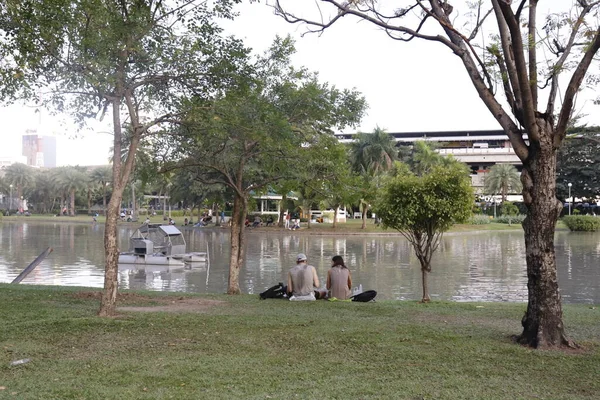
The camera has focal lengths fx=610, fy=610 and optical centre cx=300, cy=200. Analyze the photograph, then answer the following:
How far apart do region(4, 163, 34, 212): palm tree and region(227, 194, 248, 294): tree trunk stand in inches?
3370

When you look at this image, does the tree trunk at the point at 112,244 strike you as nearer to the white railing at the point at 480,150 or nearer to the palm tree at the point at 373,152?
the palm tree at the point at 373,152

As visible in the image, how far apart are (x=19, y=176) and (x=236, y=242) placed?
86746 mm

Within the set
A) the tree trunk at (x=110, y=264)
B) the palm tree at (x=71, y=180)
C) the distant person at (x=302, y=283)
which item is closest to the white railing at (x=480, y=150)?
the palm tree at (x=71, y=180)

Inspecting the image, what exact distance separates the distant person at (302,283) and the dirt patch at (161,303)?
1.46m

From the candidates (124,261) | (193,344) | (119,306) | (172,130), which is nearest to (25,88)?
(172,130)

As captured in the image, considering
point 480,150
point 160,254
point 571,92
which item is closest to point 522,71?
point 571,92

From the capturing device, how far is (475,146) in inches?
3885

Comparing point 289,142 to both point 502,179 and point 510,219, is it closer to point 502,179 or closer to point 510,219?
point 510,219

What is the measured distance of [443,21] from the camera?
7883 millimetres

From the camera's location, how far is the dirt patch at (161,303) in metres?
10.5

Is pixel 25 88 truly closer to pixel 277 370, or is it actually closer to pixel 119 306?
pixel 119 306

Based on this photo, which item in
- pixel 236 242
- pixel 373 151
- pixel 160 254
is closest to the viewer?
pixel 236 242

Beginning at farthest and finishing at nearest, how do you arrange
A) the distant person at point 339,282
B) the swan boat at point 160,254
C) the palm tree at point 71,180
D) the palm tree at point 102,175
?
the palm tree at point 71,180
the palm tree at point 102,175
the swan boat at point 160,254
the distant person at point 339,282

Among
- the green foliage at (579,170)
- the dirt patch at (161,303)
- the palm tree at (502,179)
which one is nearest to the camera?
the dirt patch at (161,303)
